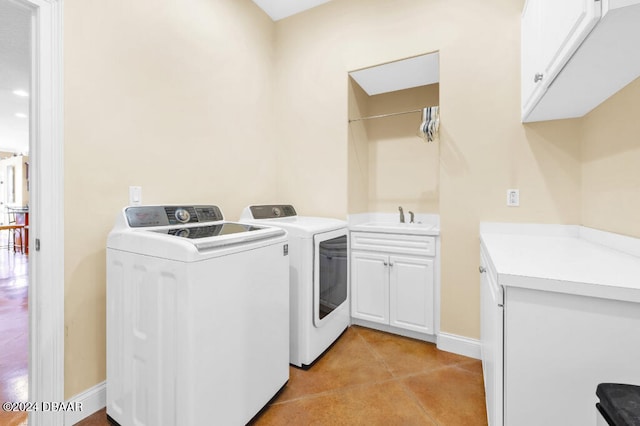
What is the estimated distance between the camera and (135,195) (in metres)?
1.67

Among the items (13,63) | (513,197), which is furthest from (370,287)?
(13,63)

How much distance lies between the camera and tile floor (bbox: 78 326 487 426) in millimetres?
1446

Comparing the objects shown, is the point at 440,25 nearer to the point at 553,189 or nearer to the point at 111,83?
the point at 553,189

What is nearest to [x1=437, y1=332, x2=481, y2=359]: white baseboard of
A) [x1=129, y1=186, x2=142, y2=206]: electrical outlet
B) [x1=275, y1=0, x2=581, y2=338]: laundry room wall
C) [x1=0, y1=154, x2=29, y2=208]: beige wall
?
[x1=275, y1=0, x2=581, y2=338]: laundry room wall

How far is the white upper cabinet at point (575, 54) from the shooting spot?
0.88 metres

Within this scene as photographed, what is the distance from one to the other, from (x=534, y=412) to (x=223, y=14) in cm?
306

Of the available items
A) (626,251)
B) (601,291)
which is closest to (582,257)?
(626,251)

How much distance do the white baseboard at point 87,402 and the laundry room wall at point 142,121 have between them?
0.13 ft

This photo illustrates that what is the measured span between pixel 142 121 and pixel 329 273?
1617 mm

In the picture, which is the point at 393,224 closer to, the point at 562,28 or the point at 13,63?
the point at 562,28

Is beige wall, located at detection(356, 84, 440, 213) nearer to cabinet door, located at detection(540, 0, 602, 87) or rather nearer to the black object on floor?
cabinet door, located at detection(540, 0, 602, 87)

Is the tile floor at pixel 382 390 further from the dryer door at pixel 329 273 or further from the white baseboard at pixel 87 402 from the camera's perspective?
the dryer door at pixel 329 273

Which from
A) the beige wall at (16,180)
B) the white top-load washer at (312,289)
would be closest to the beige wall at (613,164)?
the white top-load washer at (312,289)

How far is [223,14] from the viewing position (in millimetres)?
2281
